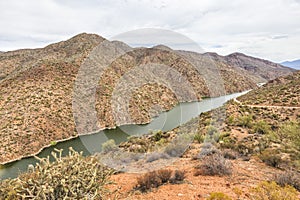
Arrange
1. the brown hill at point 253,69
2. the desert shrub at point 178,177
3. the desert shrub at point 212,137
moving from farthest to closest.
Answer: the brown hill at point 253,69
the desert shrub at point 212,137
the desert shrub at point 178,177

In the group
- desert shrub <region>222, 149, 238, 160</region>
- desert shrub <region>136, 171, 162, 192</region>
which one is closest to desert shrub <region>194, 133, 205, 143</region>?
desert shrub <region>222, 149, 238, 160</region>

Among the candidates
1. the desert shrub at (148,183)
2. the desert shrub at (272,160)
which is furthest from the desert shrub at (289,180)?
Result: the desert shrub at (148,183)

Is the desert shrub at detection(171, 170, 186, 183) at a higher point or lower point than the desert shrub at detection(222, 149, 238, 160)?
higher

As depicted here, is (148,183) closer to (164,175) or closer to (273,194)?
(164,175)

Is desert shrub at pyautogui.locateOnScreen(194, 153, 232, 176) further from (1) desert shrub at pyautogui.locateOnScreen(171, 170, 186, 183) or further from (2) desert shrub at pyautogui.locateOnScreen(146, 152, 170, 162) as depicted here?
(2) desert shrub at pyautogui.locateOnScreen(146, 152, 170, 162)

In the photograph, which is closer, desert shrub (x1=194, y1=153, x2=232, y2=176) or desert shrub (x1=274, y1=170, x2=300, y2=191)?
desert shrub (x1=274, y1=170, x2=300, y2=191)

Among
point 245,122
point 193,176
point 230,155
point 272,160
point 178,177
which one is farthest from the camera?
point 245,122

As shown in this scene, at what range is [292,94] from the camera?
30.8m

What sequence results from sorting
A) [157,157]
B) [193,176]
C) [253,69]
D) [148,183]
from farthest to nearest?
[253,69] < [157,157] < [193,176] < [148,183]

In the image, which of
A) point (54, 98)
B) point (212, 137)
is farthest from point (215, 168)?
point (54, 98)

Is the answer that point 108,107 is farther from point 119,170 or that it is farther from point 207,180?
point 207,180

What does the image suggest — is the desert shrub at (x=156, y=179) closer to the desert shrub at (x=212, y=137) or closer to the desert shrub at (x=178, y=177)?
the desert shrub at (x=178, y=177)

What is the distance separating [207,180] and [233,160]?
301 cm

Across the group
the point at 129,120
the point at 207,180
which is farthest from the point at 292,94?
the point at 207,180
